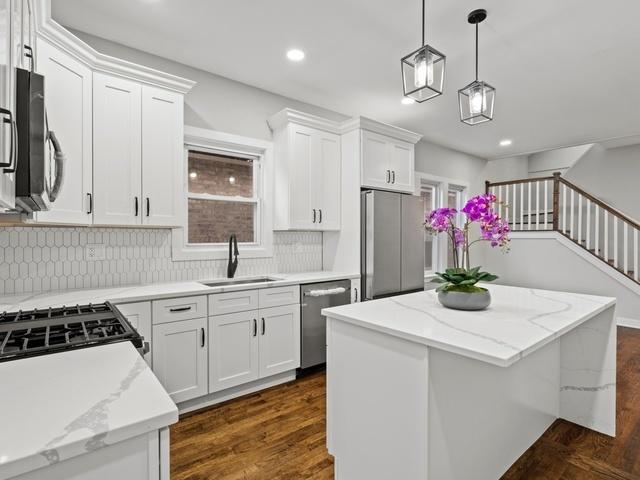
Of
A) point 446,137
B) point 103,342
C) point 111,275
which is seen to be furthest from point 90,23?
point 446,137

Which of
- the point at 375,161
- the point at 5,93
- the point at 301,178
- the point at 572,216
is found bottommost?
the point at 5,93

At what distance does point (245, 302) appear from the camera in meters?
2.81

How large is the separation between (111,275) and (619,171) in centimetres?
817

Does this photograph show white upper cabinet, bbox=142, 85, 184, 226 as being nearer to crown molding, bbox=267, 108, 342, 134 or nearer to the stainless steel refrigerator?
crown molding, bbox=267, 108, 342, 134

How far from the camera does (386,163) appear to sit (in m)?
3.91

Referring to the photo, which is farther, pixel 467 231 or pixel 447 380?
pixel 467 231

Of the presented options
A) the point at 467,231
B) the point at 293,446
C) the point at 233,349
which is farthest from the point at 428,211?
the point at 293,446

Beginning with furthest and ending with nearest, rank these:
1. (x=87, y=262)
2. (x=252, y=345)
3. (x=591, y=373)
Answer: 1. (x=252, y=345)
2. (x=87, y=262)
3. (x=591, y=373)

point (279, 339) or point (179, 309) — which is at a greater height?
point (179, 309)

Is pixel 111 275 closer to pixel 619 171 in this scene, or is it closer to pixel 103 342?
pixel 103 342

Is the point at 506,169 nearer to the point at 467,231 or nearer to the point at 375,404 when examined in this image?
the point at 467,231

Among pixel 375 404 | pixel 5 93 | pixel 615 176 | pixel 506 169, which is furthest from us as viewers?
pixel 506 169

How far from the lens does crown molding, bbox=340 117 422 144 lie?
3.63m

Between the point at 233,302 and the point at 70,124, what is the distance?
162cm
